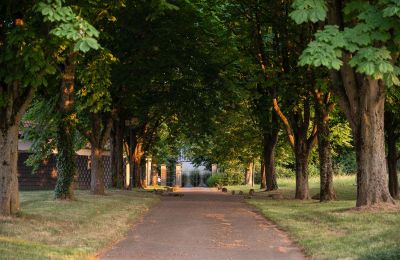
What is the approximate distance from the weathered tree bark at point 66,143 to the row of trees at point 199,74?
0.13ft

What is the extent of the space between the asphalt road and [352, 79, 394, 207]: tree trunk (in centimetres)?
291

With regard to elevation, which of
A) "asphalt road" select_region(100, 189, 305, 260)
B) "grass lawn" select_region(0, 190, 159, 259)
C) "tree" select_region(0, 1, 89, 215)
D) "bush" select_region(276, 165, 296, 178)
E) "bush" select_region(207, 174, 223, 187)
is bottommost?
"asphalt road" select_region(100, 189, 305, 260)

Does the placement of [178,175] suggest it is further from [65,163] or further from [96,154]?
[65,163]

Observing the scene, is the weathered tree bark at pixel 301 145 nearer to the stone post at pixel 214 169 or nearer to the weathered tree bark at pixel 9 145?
the weathered tree bark at pixel 9 145

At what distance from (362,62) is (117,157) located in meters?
24.8

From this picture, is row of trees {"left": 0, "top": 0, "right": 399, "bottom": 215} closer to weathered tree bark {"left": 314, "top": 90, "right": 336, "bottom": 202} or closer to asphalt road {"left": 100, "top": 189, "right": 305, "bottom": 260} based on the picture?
weathered tree bark {"left": 314, "top": 90, "right": 336, "bottom": 202}

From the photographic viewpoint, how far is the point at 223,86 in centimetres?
2844

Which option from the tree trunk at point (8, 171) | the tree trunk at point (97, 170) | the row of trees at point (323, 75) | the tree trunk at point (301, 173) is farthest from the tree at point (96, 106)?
the tree trunk at point (301, 173)

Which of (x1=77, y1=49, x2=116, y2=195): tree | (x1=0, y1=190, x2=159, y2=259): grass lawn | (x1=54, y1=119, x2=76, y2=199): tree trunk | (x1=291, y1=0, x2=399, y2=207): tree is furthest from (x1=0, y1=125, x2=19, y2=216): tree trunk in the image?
(x1=291, y1=0, x2=399, y2=207): tree

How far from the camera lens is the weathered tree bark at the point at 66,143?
818 inches

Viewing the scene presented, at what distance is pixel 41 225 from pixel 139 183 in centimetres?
2981

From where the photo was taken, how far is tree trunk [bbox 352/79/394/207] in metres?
16.1

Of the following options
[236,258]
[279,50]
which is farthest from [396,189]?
[236,258]

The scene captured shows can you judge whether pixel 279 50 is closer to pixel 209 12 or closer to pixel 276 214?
pixel 209 12
